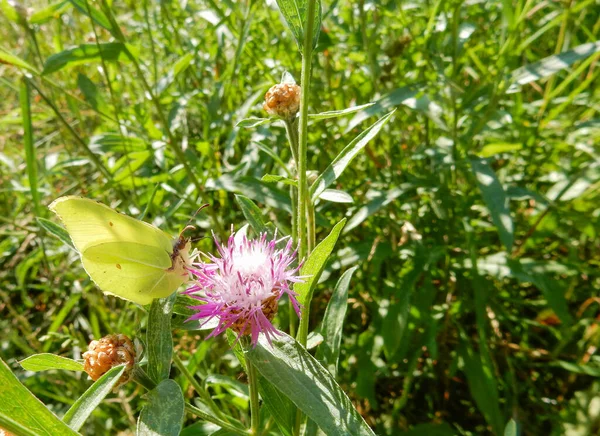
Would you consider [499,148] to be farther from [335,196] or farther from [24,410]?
[24,410]

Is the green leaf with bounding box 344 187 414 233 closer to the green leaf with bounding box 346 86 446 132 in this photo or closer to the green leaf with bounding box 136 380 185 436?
the green leaf with bounding box 346 86 446 132

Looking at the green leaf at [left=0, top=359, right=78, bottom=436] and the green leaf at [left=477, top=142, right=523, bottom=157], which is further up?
the green leaf at [left=0, top=359, right=78, bottom=436]

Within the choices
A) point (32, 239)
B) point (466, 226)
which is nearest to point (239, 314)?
point (466, 226)

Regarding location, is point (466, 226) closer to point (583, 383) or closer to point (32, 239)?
point (583, 383)

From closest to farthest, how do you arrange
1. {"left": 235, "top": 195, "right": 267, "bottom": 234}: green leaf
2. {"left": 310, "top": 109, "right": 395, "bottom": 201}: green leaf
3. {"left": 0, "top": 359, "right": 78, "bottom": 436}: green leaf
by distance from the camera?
{"left": 0, "top": 359, "right": 78, "bottom": 436}: green leaf → {"left": 310, "top": 109, "right": 395, "bottom": 201}: green leaf → {"left": 235, "top": 195, "right": 267, "bottom": 234}: green leaf

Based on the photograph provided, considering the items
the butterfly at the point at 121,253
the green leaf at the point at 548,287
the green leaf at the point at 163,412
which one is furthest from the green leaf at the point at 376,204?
the green leaf at the point at 163,412

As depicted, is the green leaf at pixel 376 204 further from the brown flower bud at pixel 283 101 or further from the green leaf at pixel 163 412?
the green leaf at pixel 163 412

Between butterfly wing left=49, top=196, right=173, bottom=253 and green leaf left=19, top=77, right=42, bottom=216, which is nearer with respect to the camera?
butterfly wing left=49, top=196, right=173, bottom=253

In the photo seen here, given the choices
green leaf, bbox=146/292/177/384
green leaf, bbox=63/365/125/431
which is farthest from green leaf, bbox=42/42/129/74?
green leaf, bbox=63/365/125/431
